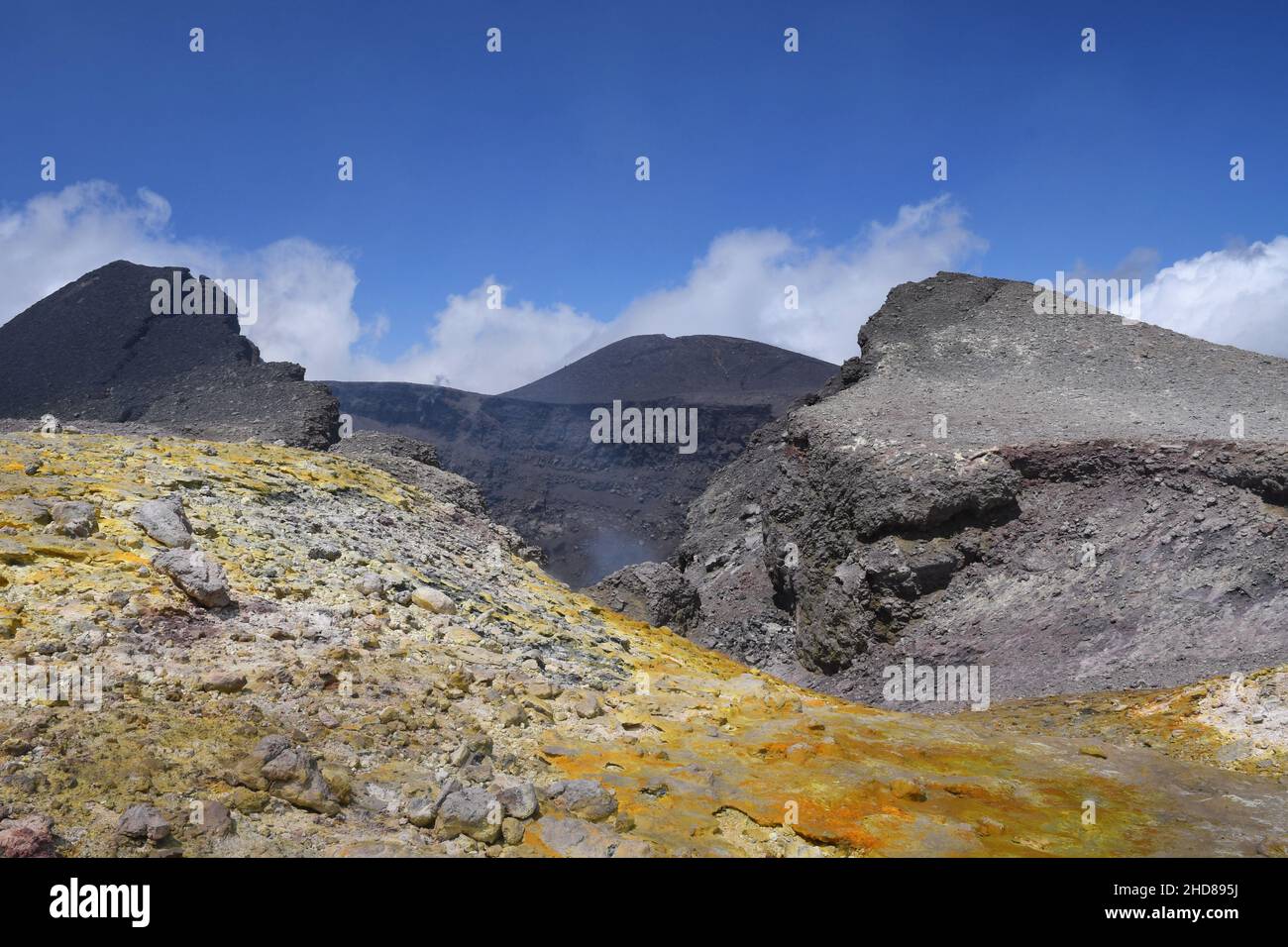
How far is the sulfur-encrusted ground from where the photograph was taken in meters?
3.89

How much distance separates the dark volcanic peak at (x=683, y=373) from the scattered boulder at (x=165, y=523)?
56884 mm

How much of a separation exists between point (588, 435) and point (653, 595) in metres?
43.9

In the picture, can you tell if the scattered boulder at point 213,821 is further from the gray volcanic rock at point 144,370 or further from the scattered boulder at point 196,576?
the gray volcanic rock at point 144,370

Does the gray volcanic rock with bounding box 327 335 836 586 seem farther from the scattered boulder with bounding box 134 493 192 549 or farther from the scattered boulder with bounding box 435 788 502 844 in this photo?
the scattered boulder with bounding box 435 788 502 844

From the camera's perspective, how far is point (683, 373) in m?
73.3

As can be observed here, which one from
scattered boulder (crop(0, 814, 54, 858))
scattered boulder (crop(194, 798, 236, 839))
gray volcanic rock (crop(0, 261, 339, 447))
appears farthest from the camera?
gray volcanic rock (crop(0, 261, 339, 447))

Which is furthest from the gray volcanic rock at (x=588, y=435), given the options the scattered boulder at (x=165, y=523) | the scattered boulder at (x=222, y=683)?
the scattered boulder at (x=222, y=683)

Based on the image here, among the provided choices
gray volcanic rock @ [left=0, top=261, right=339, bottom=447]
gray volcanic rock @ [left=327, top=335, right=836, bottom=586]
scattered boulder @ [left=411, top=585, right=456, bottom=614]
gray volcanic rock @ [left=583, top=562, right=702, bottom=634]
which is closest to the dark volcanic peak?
gray volcanic rock @ [left=327, top=335, right=836, bottom=586]

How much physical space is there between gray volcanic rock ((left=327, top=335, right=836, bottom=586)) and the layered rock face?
25420mm

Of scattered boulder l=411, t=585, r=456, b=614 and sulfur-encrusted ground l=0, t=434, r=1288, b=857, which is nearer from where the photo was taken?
sulfur-encrusted ground l=0, t=434, r=1288, b=857
